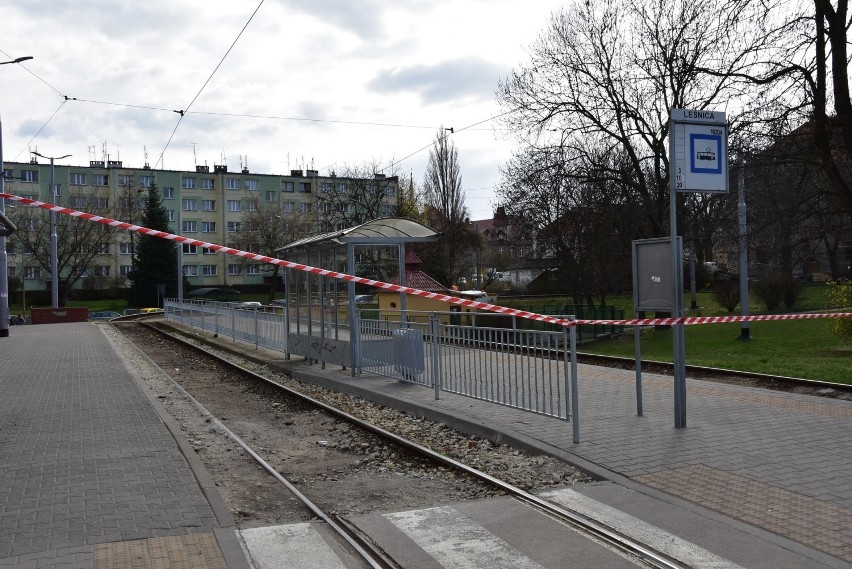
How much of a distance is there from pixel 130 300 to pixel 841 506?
68.2 m

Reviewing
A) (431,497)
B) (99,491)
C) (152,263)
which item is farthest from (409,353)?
(152,263)

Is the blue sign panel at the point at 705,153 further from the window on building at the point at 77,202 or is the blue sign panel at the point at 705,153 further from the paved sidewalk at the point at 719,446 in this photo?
the window on building at the point at 77,202

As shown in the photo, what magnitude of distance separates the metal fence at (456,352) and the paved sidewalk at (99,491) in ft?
11.9

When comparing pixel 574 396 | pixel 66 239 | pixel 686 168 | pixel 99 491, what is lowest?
pixel 99 491

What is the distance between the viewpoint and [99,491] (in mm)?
6301

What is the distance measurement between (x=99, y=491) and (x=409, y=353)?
642cm

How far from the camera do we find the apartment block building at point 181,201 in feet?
231

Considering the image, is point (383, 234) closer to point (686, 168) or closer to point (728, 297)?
point (686, 168)

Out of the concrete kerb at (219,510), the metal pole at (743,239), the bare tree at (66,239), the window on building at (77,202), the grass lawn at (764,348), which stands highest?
the window on building at (77,202)

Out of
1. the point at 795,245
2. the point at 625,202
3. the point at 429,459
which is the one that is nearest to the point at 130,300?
the point at 625,202

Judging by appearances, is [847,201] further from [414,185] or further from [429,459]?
[414,185]

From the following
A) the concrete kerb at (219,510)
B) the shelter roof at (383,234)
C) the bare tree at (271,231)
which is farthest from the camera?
the bare tree at (271,231)

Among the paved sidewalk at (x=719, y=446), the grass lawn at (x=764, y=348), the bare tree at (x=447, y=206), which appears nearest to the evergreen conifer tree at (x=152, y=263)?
the bare tree at (x=447, y=206)

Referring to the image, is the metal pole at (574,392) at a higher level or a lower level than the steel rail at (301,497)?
higher
